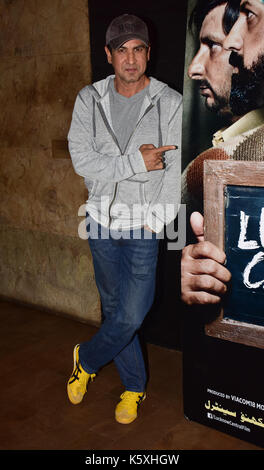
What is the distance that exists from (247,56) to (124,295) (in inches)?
50.7

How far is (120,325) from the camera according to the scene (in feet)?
8.06

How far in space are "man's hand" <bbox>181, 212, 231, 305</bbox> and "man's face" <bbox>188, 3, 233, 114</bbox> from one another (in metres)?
0.55

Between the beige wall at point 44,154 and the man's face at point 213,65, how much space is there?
4.54 ft

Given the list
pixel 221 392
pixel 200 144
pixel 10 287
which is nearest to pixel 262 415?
pixel 221 392

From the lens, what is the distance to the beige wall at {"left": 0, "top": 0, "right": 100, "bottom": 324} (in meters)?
3.46

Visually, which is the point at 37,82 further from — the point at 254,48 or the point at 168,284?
the point at 254,48

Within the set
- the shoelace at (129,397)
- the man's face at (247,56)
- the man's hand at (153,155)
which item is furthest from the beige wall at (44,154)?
the man's face at (247,56)

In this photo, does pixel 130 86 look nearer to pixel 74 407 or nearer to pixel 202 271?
pixel 202 271

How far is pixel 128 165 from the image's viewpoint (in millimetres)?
2322

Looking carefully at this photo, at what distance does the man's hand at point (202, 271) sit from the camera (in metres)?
2.28

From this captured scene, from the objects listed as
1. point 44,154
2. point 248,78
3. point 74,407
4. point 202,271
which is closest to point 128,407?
point 74,407

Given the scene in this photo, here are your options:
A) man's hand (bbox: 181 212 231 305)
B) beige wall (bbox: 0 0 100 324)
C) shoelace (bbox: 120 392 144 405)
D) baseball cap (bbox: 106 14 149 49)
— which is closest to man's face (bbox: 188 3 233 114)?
baseball cap (bbox: 106 14 149 49)

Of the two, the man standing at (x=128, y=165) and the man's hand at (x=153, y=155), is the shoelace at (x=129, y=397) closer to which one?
the man standing at (x=128, y=165)

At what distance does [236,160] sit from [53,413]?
171 centimetres
